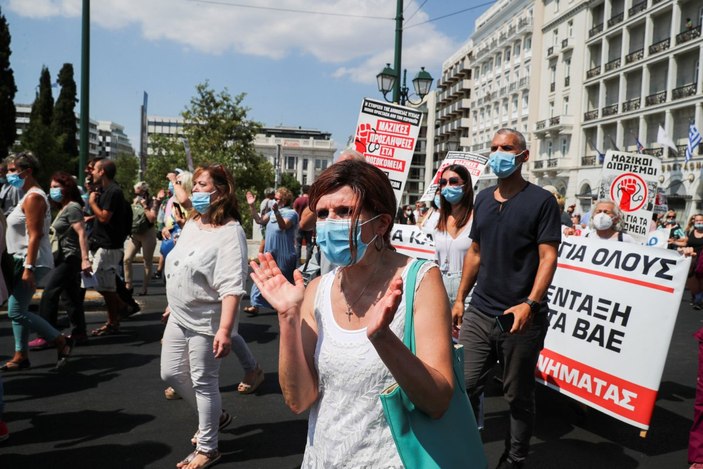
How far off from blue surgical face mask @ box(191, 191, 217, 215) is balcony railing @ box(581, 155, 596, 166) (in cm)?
4750

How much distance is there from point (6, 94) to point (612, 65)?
4450 cm

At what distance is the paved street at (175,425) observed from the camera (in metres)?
4.08

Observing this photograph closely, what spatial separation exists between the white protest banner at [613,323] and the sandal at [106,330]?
5.13 metres

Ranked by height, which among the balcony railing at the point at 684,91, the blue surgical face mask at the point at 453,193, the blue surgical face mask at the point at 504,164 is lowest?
the blue surgical face mask at the point at 453,193

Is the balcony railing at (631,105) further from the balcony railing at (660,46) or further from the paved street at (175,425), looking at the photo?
the paved street at (175,425)

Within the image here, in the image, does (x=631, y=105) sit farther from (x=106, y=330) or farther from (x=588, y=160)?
(x=106, y=330)

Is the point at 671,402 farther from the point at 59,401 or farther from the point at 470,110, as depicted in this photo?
the point at 470,110

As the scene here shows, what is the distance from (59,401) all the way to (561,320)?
167 inches

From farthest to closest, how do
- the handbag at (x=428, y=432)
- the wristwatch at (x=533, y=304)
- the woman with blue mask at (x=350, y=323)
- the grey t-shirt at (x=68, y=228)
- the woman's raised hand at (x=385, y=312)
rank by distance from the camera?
the grey t-shirt at (x=68, y=228) → the wristwatch at (x=533, y=304) → the woman with blue mask at (x=350, y=323) → the handbag at (x=428, y=432) → the woman's raised hand at (x=385, y=312)

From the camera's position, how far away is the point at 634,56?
137 ft

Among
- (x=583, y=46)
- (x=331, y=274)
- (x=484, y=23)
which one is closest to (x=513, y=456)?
(x=331, y=274)

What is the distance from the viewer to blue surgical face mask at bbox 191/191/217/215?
3.89 metres

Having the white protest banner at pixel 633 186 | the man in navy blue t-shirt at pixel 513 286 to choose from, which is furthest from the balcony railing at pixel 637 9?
the man in navy blue t-shirt at pixel 513 286

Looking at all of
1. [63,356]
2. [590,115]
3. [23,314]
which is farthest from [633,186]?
[590,115]
